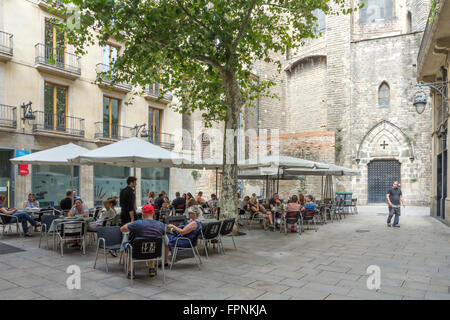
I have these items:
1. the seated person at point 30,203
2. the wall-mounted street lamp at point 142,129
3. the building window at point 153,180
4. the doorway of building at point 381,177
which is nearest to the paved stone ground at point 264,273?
the seated person at point 30,203

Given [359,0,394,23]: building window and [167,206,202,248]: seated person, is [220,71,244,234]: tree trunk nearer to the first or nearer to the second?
[167,206,202,248]: seated person

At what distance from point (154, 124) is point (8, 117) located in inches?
329

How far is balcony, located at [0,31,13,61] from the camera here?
13.4 metres

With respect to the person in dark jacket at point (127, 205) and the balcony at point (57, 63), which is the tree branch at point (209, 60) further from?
the balcony at point (57, 63)

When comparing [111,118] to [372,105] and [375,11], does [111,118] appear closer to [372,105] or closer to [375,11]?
[372,105]

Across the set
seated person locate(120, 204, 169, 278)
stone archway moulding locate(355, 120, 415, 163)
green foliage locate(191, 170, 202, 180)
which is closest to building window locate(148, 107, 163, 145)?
green foliage locate(191, 170, 202, 180)

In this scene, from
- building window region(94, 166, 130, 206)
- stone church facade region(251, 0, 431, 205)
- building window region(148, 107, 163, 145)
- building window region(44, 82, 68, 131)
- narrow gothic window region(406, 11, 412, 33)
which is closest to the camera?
building window region(44, 82, 68, 131)

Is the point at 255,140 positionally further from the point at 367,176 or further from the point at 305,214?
the point at 305,214

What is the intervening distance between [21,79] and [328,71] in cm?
1951

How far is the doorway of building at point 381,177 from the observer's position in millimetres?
21641

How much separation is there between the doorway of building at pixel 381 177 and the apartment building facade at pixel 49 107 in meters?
15.0

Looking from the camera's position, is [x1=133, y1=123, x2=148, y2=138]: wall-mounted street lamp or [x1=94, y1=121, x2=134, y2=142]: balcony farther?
[x1=133, y1=123, x2=148, y2=138]: wall-mounted street lamp

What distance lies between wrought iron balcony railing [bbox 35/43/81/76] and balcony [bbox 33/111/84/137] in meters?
2.18

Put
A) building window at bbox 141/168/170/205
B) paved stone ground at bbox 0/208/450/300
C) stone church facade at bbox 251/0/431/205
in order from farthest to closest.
Answer: stone church facade at bbox 251/0/431/205, building window at bbox 141/168/170/205, paved stone ground at bbox 0/208/450/300
